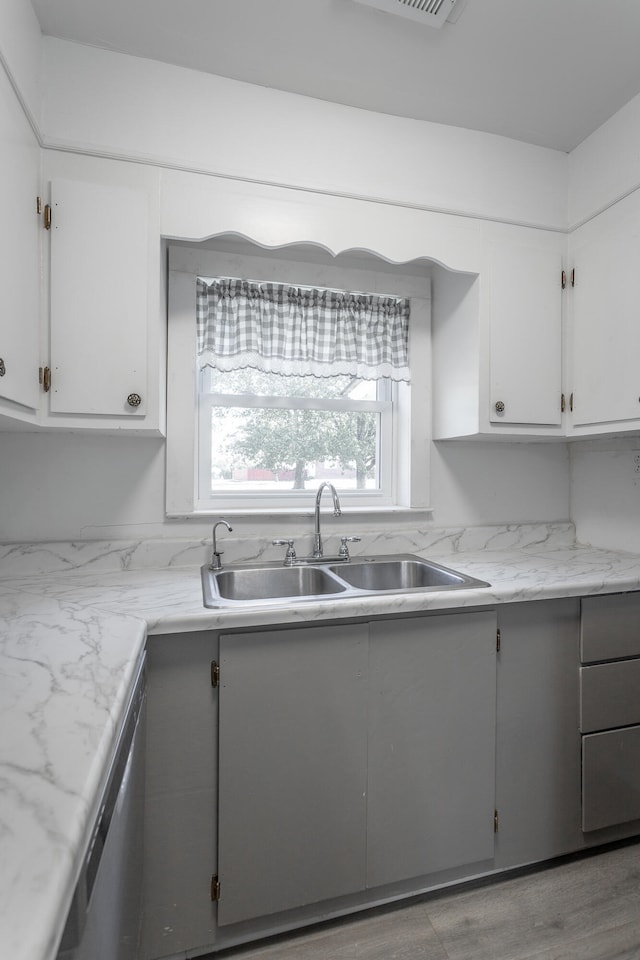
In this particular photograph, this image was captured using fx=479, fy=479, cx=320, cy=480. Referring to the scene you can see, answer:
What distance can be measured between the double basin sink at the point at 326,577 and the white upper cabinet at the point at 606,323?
831 mm

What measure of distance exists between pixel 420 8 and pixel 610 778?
240 cm

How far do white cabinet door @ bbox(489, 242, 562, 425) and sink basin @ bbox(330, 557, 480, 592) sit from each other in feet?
2.10

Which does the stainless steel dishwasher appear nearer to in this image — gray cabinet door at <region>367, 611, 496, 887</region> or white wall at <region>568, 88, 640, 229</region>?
gray cabinet door at <region>367, 611, 496, 887</region>

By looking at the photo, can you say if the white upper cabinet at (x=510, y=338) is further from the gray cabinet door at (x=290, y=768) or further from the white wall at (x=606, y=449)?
the gray cabinet door at (x=290, y=768)

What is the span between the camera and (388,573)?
1.92m

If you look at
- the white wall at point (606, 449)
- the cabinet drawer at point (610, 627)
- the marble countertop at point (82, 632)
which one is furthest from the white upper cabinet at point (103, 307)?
the white wall at point (606, 449)

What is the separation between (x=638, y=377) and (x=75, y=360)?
1.85 m

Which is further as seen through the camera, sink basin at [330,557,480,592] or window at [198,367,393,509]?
window at [198,367,393,509]

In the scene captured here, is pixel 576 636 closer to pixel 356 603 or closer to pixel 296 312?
pixel 356 603

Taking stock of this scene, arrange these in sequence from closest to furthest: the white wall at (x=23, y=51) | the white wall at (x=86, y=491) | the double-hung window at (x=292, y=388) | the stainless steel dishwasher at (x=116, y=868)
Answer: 1. the stainless steel dishwasher at (x=116, y=868)
2. the white wall at (x=23, y=51)
3. the white wall at (x=86, y=491)
4. the double-hung window at (x=292, y=388)

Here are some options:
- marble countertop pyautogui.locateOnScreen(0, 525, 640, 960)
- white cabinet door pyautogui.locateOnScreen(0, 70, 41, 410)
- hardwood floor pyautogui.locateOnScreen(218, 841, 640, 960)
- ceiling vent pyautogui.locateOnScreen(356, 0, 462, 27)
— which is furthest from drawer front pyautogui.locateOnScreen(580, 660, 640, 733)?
ceiling vent pyautogui.locateOnScreen(356, 0, 462, 27)

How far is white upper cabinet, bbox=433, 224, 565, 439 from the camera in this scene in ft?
6.04

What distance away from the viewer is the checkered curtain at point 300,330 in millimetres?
1903

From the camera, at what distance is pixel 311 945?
4.25ft
